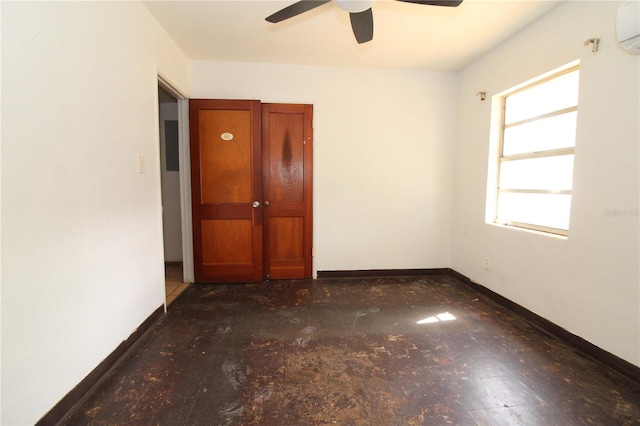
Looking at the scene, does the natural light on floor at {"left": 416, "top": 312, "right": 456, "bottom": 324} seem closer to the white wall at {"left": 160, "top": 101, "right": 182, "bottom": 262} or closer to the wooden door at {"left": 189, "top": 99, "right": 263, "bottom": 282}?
the wooden door at {"left": 189, "top": 99, "right": 263, "bottom": 282}

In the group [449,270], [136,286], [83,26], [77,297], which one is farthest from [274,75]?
[449,270]

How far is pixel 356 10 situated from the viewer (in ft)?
5.73

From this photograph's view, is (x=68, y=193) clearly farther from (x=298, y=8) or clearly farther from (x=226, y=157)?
(x=226, y=157)

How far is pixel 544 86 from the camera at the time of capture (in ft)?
8.29

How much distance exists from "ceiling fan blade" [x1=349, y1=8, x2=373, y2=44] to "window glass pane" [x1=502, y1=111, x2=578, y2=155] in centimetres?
177

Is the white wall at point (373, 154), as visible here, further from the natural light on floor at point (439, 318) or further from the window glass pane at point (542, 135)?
the natural light on floor at point (439, 318)

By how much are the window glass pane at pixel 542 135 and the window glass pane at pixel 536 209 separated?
1.46 ft

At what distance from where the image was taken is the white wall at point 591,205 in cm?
177

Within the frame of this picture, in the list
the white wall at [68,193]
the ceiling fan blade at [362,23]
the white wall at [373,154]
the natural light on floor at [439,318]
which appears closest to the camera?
the white wall at [68,193]

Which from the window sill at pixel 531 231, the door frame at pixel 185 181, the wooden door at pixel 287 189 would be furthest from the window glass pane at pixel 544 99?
the door frame at pixel 185 181

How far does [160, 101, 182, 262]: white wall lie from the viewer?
4.08 m

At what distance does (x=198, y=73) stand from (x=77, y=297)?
279cm

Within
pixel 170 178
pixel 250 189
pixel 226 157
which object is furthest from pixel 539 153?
pixel 170 178

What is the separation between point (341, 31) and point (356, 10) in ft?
3.19
